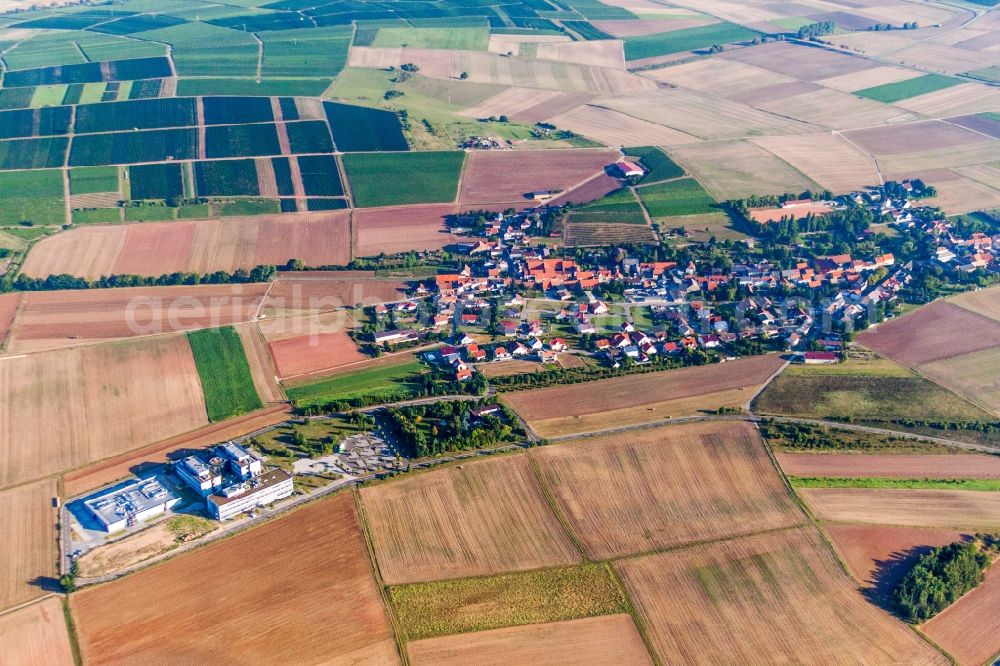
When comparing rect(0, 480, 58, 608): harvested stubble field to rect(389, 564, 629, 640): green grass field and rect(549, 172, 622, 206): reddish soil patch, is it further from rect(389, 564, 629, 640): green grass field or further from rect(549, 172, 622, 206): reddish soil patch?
rect(549, 172, 622, 206): reddish soil patch

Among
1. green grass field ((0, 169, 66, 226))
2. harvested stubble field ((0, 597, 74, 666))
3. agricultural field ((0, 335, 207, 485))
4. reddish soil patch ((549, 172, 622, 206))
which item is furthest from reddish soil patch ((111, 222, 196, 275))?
harvested stubble field ((0, 597, 74, 666))

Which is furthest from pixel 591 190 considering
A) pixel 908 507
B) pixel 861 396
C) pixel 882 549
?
pixel 882 549

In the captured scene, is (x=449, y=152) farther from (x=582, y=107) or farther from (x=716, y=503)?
(x=716, y=503)

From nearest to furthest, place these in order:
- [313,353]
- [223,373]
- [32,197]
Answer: [223,373] < [313,353] < [32,197]

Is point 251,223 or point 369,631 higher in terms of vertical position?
point 251,223

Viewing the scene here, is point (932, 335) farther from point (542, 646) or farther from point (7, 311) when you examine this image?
point (7, 311)

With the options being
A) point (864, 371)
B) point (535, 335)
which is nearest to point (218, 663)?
point (535, 335)
